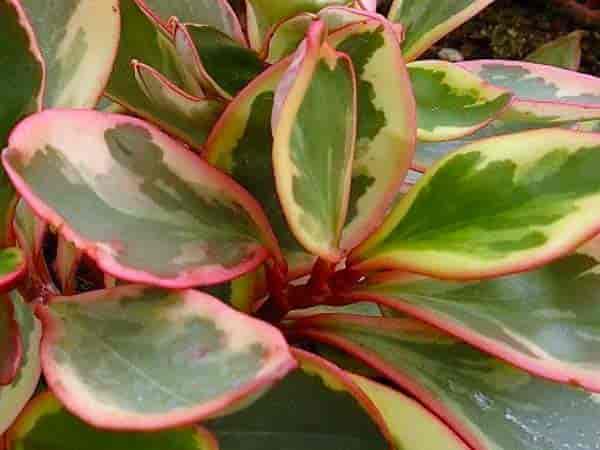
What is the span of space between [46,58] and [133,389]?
24cm

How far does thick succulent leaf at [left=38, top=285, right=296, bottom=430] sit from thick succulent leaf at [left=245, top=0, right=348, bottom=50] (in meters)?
0.22

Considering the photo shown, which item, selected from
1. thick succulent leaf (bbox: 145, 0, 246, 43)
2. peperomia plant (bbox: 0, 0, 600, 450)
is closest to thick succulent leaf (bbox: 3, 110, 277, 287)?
peperomia plant (bbox: 0, 0, 600, 450)

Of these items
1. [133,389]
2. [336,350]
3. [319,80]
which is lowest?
[336,350]

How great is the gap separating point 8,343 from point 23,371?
0.04 m

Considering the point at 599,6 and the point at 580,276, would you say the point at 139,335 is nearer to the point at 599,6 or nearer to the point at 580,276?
the point at 580,276

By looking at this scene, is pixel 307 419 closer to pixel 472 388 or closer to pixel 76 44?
pixel 472 388

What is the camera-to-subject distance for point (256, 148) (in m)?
0.55

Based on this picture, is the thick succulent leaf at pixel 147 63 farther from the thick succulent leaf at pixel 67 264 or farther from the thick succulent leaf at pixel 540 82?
the thick succulent leaf at pixel 540 82

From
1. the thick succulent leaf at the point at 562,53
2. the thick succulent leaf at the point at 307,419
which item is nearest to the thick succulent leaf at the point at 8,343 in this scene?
the thick succulent leaf at the point at 307,419

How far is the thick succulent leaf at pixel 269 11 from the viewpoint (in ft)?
1.97

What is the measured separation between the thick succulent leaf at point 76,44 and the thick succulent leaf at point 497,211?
185mm

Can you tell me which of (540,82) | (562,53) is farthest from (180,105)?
(562,53)

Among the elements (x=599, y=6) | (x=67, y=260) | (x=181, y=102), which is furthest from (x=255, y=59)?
(x=599, y=6)

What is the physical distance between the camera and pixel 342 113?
1.67 feet
